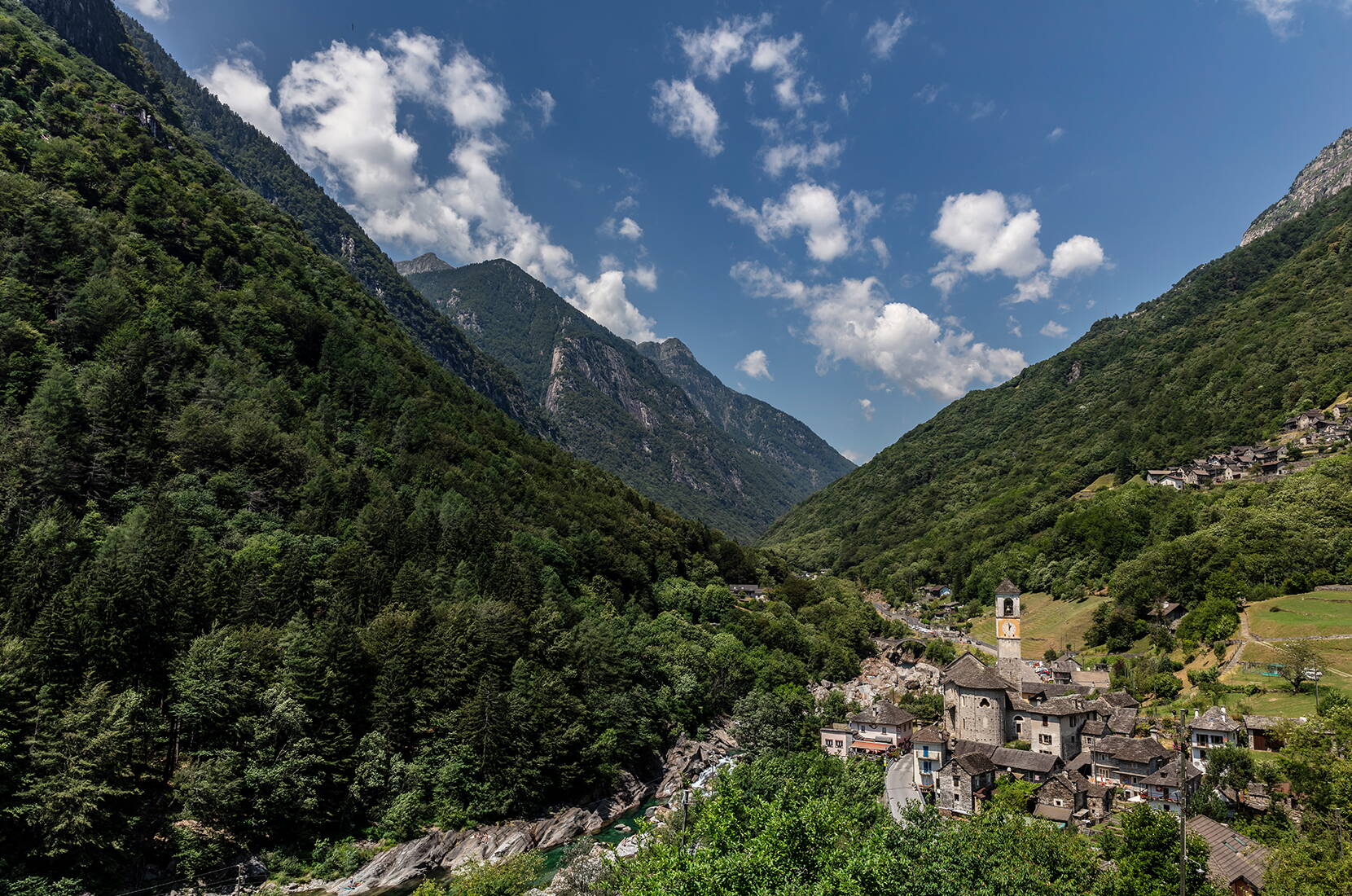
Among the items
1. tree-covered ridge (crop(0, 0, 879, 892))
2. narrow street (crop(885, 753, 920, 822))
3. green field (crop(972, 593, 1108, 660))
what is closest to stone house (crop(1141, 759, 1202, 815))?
narrow street (crop(885, 753, 920, 822))

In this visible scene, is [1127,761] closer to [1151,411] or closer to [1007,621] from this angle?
[1007,621]

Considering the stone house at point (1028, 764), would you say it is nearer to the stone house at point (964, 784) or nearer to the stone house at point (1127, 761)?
the stone house at point (964, 784)

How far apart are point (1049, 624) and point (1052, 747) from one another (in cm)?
4873

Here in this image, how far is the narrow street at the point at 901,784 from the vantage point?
43.7 m

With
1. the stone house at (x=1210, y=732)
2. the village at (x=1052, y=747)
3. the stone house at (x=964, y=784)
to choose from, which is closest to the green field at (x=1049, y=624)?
the village at (x=1052, y=747)

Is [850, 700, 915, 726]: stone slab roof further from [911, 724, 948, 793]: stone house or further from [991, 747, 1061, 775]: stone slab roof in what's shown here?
[991, 747, 1061, 775]: stone slab roof

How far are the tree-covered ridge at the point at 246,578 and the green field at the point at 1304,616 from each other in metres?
44.0

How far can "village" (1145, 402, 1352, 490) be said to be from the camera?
89.4 metres

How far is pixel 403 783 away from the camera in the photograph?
40.5 metres

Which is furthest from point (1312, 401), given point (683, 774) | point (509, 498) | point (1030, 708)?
point (509, 498)

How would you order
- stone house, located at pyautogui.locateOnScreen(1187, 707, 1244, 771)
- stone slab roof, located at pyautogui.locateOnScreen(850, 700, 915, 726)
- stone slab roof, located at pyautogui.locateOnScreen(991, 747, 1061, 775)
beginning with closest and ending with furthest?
1. stone house, located at pyautogui.locateOnScreen(1187, 707, 1244, 771)
2. stone slab roof, located at pyautogui.locateOnScreen(991, 747, 1061, 775)
3. stone slab roof, located at pyautogui.locateOnScreen(850, 700, 915, 726)

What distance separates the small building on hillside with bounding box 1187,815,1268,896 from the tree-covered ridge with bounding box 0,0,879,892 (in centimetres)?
3603

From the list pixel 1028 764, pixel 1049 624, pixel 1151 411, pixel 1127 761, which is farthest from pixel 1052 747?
pixel 1151 411

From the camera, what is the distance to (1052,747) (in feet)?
150
